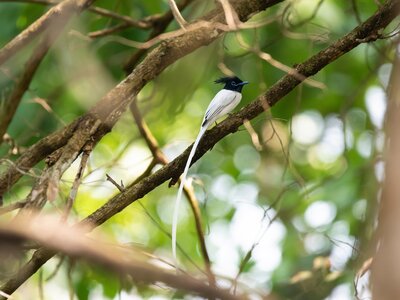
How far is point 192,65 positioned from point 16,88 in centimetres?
96

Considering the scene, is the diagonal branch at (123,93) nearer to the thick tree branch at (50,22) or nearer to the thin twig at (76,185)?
the thin twig at (76,185)

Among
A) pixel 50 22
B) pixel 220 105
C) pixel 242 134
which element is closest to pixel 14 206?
pixel 220 105

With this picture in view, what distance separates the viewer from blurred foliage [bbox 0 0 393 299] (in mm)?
3762

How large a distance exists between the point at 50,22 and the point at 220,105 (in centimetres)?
86

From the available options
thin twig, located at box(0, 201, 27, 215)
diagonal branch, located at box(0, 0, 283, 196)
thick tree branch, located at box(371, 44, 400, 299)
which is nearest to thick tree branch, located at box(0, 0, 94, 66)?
diagonal branch, located at box(0, 0, 283, 196)

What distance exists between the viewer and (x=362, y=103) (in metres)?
5.83

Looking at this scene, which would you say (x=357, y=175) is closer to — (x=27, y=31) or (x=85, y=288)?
(x=85, y=288)

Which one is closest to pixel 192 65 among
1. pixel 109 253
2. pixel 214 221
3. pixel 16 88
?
pixel 16 88

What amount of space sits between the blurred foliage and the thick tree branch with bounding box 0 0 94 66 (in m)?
0.27

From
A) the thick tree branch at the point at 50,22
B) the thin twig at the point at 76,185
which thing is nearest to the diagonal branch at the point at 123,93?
the thin twig at the point at 76,185

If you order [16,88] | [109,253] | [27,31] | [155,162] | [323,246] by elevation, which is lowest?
[323,246]

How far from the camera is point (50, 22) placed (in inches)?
123

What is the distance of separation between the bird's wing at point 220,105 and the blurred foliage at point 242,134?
9.9 inches

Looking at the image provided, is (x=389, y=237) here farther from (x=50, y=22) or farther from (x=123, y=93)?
(x=50, y=22)
